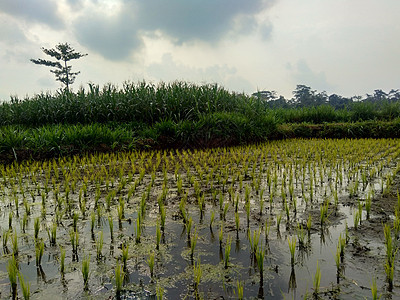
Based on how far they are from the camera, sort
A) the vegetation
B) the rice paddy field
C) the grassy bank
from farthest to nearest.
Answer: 1. the grassy bank
2. the vegetation
3. the rice paddy field

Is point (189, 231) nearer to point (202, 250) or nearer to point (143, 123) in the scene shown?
point (202, 250)

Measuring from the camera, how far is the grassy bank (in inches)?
286

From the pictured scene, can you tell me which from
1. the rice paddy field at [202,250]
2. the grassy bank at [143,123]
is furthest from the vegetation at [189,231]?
the grassy bank at [143,123]

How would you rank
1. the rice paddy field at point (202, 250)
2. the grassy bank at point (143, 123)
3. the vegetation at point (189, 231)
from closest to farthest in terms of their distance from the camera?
the rice paddy field at point (202, 250) → the vegetation at point (189, 231) → the grassy bank at point (143, 123)

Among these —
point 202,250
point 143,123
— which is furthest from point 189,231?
point 143,123

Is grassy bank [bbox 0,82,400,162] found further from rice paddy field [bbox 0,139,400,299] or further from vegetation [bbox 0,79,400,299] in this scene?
rice paddy field [bbox 0,139,400,299]

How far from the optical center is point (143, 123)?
30.8ft

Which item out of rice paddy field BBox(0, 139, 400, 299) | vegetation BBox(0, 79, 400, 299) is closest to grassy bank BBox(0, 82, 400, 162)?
vegetation BBox(0, 79, 400, 299)

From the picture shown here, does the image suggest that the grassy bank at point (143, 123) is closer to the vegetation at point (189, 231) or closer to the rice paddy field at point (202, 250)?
the vegetation at point (189, 231)

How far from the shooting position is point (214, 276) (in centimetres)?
185

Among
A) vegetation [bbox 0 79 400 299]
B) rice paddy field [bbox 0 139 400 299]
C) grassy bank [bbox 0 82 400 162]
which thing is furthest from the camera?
grassy bank [bbox 0 82 400 162]

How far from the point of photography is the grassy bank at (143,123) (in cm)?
725

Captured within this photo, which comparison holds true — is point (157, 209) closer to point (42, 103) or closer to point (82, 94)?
point (82, 94)

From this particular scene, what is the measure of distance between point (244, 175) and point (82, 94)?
764 cm
